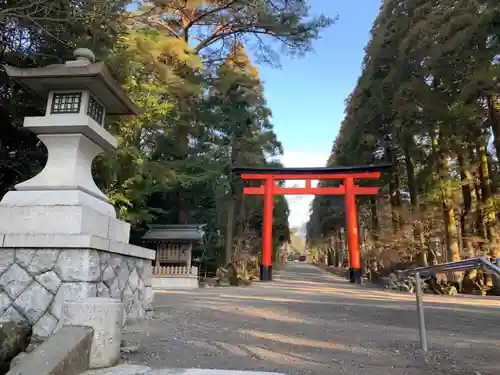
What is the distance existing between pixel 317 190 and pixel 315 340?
13.8 m

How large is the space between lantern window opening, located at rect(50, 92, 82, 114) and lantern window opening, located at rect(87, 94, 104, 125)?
15cm

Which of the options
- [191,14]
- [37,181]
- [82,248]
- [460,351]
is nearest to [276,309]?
[460,351]

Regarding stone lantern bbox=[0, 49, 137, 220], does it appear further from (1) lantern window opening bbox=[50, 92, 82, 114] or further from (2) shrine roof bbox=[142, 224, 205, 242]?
(2) shrine roof bbox=[142, 224, 205, 242]

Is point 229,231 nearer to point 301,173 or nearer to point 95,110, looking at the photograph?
point 301,173

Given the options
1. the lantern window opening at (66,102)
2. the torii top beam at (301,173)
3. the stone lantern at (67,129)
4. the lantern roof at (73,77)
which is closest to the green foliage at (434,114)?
the torii top beam at (301,173)

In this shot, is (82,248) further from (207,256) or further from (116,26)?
(207,256)

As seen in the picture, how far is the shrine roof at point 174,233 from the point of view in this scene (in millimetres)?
14961

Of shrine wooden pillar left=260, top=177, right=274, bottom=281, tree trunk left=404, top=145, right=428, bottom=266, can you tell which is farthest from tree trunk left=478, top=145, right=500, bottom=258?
shrine wooden pillar left=260, top=177, right=274, bottom=281

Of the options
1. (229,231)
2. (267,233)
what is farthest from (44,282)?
(229,231)

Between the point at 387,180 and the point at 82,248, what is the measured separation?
730 inches

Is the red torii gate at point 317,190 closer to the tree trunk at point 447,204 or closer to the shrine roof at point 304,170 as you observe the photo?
the shrine roof at point 304,170

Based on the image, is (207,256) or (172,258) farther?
(207,256)

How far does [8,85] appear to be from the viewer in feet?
24.5

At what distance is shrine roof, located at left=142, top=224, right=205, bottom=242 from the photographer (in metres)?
15.0
